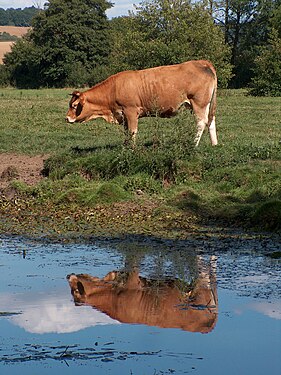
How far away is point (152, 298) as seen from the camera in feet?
25.6

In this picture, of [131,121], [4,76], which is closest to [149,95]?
[131,121]

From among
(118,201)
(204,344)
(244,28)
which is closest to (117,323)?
(204,344)

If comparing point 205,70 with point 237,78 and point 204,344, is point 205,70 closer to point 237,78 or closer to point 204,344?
point 204,344

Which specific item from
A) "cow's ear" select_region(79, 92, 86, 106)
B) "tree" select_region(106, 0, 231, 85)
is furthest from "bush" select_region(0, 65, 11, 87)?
"cow's ear" select_region(79, 92, 86, 106)

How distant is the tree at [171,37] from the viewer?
48.3 m

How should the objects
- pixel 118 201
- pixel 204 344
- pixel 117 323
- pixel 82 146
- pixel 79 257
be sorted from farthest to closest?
pixel 82 146
pixel 118 201
pixel 79 257
pixel 117 323
pixel 204 344

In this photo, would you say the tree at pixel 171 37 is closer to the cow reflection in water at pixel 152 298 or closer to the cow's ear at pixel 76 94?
the cow's ear at pixel 76 94

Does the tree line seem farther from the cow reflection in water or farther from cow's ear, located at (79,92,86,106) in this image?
the cow reflection in water

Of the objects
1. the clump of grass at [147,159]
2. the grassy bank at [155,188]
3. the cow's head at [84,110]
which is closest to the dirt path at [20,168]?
the grassy bank at [155,188]

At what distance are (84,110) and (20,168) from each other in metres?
1.70

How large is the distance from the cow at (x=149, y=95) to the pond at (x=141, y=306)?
5.78m

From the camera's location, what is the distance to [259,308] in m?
7.47

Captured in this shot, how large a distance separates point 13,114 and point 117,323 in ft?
56.6

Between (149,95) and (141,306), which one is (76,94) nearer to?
(149,95)
